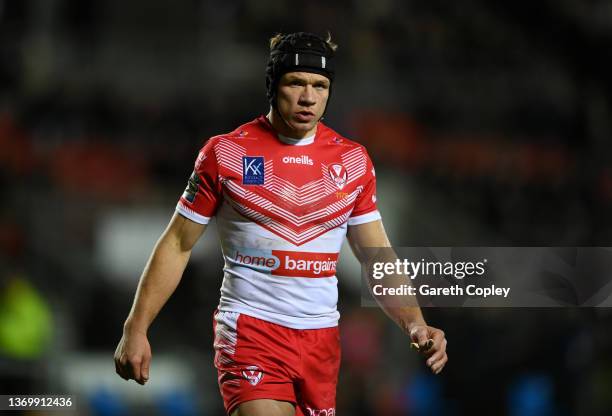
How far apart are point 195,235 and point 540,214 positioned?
21.9 feet

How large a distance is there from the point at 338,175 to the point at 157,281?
886mm

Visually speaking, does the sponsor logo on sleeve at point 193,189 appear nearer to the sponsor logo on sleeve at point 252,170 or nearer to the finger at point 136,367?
the sponsor logo on sleeve at point 252,170

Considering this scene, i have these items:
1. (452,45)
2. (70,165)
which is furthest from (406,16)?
(70,165)

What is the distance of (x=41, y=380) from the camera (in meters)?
8.30

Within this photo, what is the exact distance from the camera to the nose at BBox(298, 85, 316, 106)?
4105 mm

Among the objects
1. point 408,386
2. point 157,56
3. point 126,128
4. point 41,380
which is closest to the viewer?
point 41,380

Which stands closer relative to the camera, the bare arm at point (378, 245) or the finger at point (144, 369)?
the finger at point (144, 369)

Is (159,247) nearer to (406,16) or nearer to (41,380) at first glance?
(41,380)

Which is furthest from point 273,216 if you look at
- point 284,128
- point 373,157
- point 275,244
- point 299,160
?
point 373,157

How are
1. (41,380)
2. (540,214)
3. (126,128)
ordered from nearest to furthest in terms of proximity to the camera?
1. (41,380)
2. (540,214)
3. (126,128)

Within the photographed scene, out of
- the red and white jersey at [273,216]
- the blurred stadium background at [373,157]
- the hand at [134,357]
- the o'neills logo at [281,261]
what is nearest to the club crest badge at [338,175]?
the red and white jersey at [273,216]

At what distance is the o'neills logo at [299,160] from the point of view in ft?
13.8

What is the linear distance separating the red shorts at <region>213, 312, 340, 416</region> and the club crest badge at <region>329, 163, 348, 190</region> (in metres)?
0.63

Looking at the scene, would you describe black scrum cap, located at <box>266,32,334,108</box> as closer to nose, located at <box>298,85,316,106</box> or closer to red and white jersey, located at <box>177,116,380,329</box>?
nose, located at <box>298,85,316,106</box>
